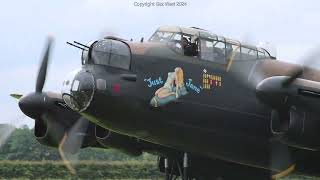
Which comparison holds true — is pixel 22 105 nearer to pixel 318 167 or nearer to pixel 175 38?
pixel 175 38

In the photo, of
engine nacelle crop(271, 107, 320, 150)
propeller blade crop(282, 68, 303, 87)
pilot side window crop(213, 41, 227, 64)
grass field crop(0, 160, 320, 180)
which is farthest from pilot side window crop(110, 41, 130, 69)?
grass field crop(0, 160, 320, 180)

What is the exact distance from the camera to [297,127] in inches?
640

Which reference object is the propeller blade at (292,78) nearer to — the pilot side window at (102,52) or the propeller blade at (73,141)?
the pilot side window at (102,52)

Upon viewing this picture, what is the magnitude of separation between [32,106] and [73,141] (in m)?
1.73

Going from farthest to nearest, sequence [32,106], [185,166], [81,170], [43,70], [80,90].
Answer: [81,170] < [43,70] < [32,106] < [185,166] < [80,90]

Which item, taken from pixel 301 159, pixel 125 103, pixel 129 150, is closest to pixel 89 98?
pixel 125 103

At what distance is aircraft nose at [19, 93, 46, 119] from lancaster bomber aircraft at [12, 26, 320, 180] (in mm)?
2091

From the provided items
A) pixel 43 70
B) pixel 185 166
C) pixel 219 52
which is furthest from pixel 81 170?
pixel 219 52

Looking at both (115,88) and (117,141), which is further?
(117,141)

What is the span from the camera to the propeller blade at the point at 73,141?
67.4ft

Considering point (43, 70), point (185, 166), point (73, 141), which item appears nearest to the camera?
point (185, 166)

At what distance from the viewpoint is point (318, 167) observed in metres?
18.9

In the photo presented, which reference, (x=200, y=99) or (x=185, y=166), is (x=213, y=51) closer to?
(x=200, y=99)

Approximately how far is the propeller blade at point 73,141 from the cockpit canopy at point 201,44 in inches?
166
